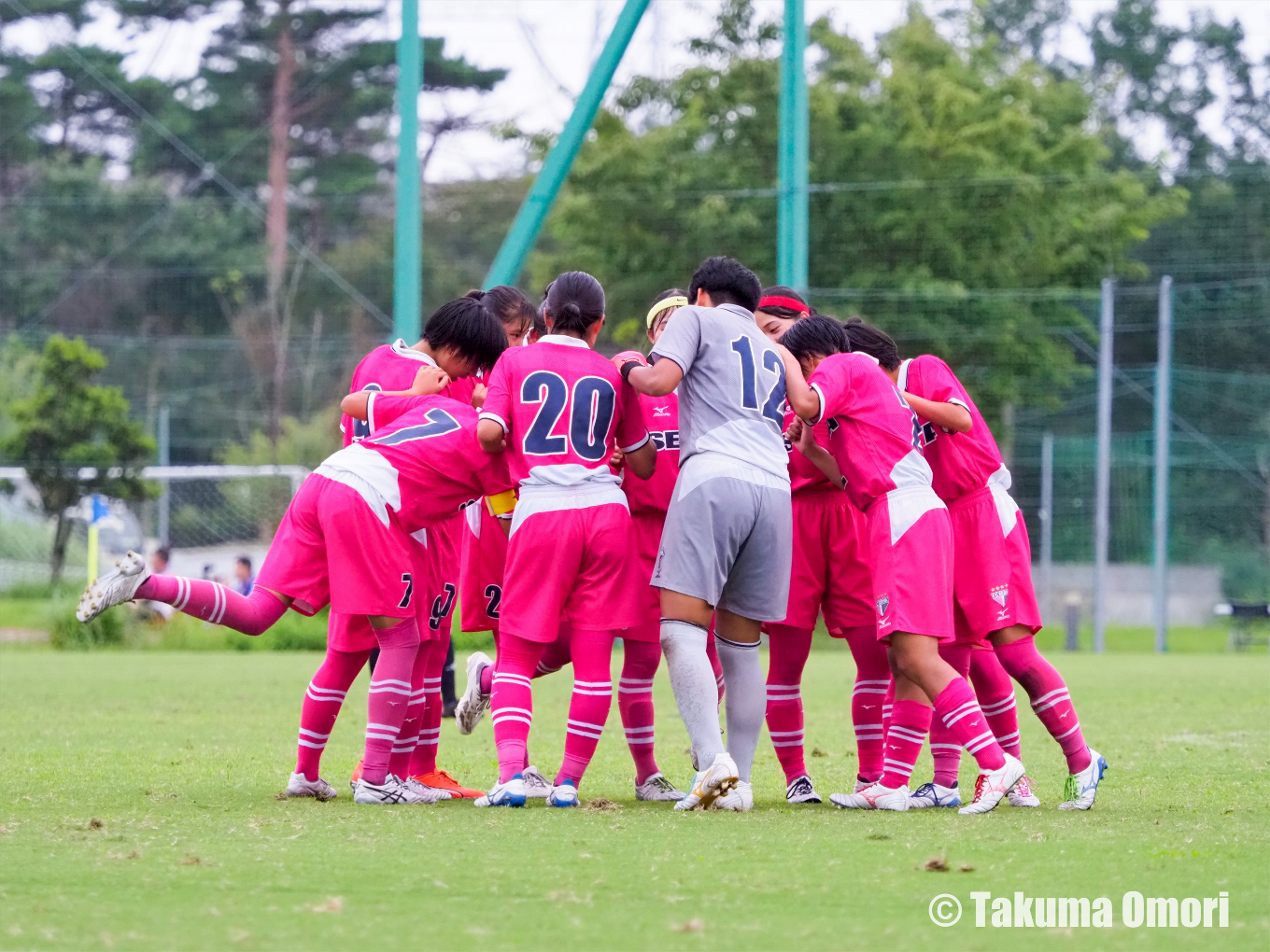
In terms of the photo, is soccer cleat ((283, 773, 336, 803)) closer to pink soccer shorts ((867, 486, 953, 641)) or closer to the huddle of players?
the huddle of players

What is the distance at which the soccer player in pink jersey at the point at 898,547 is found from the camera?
526 centimetres

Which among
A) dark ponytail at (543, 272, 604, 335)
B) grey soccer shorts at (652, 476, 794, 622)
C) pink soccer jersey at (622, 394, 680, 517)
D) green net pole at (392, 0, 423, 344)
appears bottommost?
grey soccer shorts at (652, 476, 794, 622)

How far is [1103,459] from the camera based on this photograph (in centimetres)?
2355

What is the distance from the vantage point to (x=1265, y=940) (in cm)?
315

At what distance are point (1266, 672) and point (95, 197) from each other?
19.8m

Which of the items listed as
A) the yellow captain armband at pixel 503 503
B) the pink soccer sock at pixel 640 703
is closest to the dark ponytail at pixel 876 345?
the pink soccer sock at pixel 640 703

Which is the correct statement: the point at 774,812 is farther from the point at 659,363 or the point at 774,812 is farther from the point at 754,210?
the point at 754,210

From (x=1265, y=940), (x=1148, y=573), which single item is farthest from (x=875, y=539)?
(x=1148, y=573)

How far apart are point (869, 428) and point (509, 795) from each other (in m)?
1.71

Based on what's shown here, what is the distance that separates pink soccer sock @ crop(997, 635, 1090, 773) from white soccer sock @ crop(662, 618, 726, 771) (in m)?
1.09

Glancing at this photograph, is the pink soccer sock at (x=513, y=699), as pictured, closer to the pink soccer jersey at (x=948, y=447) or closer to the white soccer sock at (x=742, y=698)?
the white soccer sock at (x=742, y=698)

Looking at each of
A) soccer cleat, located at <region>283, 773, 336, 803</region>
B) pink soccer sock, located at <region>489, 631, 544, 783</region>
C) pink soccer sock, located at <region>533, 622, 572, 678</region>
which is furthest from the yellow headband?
soccer cleat, located at <region>283, 773, 336, 803</region>

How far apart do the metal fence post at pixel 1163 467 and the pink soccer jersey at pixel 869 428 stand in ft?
63.7

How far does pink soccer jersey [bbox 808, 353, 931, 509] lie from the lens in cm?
538
